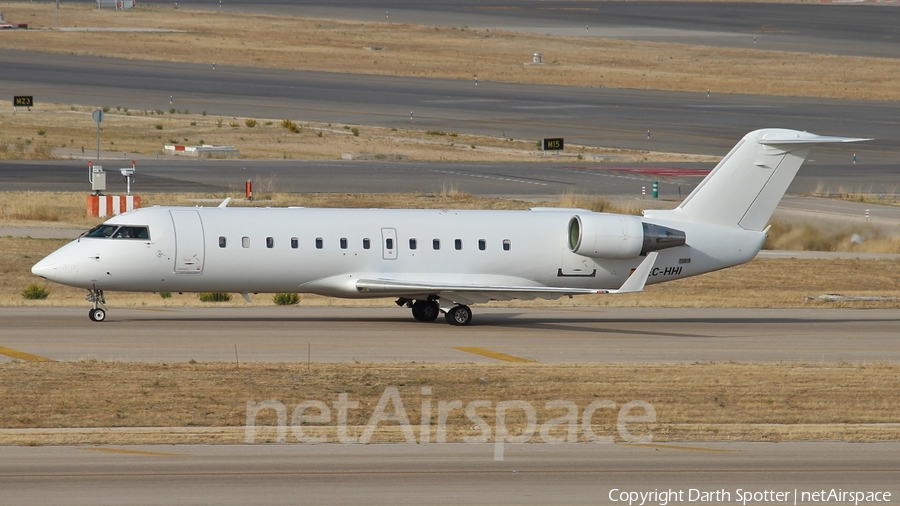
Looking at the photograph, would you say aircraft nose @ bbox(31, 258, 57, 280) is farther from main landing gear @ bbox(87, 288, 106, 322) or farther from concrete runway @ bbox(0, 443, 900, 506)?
concrete runway @ bbox(0, 443, 900, 506)

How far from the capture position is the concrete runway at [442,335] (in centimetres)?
2467

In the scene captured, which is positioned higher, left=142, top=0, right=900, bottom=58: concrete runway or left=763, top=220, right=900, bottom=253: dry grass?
left=142, top=0, right=900, bottom=58: concrete runway

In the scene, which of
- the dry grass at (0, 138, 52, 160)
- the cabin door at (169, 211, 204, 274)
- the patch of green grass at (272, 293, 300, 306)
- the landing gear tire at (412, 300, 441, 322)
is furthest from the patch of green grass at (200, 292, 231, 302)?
the dry grass at (0, 138, 52, 160)

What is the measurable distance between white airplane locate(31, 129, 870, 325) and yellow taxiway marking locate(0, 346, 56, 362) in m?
4.02

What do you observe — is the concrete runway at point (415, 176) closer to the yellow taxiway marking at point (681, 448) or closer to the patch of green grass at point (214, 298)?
the patch of green grass at point (214, 298)

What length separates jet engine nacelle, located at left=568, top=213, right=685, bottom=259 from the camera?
30.0 m

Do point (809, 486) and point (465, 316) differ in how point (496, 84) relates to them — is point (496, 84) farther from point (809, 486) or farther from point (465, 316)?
point (809, 486)

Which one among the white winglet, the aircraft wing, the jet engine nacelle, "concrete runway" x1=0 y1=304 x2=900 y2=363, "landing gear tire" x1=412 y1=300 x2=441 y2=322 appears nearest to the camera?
"concrete runway" x1=0 y1=304 x2=900 y2=363

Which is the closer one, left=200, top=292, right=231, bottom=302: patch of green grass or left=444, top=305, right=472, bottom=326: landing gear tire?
left=444, top=305, right=472, bottom=326: landing gear tire

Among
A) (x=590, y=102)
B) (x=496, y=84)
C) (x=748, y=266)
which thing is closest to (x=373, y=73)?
(x=496, y=84)

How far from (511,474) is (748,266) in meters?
30.0

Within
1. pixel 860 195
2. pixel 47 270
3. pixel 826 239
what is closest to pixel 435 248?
pixel 47 270

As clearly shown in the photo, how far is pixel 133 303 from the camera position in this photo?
34.6 meters

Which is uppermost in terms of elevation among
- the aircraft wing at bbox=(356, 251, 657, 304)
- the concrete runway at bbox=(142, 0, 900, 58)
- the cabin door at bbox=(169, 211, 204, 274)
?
the concrete runway at bbox=(142, 0, 900, 58)
